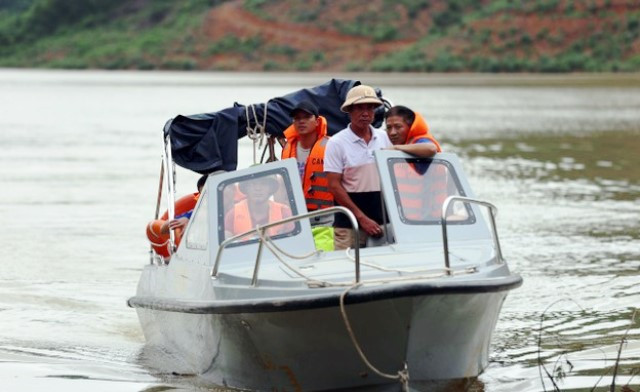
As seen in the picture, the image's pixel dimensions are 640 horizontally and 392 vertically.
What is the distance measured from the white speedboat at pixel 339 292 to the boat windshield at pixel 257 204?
0.01 meters

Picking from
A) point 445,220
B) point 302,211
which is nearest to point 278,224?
point 302,211

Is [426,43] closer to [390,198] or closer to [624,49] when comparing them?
[624,49]

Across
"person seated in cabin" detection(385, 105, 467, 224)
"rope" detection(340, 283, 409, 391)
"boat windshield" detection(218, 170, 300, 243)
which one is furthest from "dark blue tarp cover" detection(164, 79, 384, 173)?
"rope" detection(340, 283, 409, 391)

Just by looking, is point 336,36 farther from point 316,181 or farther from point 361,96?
point 361,96

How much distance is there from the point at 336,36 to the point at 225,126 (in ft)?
261

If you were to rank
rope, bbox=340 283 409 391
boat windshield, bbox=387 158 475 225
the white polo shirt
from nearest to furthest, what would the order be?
rope, bbox=340 283 409 391, boat windshield, bbox=387 158 475 225, the white polo shirt

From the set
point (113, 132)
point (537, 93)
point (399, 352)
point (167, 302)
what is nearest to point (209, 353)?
point (167, 302)

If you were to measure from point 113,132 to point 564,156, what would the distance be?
1451 centimetres

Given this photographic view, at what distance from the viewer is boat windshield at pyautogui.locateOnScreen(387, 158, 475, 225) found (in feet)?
30.1

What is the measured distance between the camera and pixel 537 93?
61719mm

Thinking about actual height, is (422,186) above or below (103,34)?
above

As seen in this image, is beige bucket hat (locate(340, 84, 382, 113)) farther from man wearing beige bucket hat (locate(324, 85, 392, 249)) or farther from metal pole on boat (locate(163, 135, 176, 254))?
metal pole on boat (locate(163, 135, 176, 254))

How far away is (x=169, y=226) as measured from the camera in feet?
34.9

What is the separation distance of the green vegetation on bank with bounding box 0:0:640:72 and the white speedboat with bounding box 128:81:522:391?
2729 inches
